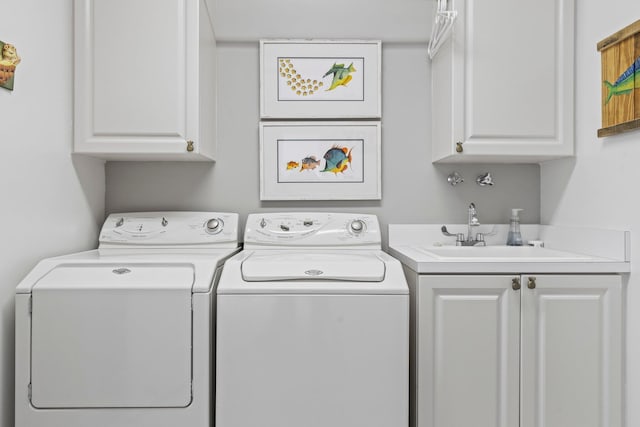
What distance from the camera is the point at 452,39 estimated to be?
1915 mm

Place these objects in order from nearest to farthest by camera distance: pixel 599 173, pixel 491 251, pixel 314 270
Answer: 1. pixel 314 270
2. pixel 599 173
3. pixel 491 251

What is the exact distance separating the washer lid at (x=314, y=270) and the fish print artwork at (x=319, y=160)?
2.18ft

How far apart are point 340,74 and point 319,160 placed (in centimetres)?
45

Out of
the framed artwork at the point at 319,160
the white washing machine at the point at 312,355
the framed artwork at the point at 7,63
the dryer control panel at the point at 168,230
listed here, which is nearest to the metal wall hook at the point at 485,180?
the framed artwork at the point at 319,160

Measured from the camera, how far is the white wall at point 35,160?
1501 mm

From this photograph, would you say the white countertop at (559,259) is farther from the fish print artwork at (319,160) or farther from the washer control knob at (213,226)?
the washer control knob at (213,226)

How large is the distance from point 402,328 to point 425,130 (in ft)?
3.70

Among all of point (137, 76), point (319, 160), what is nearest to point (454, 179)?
point (319, 160)

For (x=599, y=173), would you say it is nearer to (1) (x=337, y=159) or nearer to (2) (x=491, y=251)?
(2) (x=491, y=251)

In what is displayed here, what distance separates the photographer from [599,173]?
5.76ft

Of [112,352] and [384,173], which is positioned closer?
[112,352]

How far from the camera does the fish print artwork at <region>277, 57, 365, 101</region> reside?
2.17 metres

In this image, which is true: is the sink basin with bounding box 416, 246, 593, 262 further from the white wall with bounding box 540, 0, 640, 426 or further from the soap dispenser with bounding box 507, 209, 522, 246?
the white wall with bounding box 540, 0, 640, 426

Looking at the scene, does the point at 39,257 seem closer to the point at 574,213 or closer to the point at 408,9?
the point at 408,9
